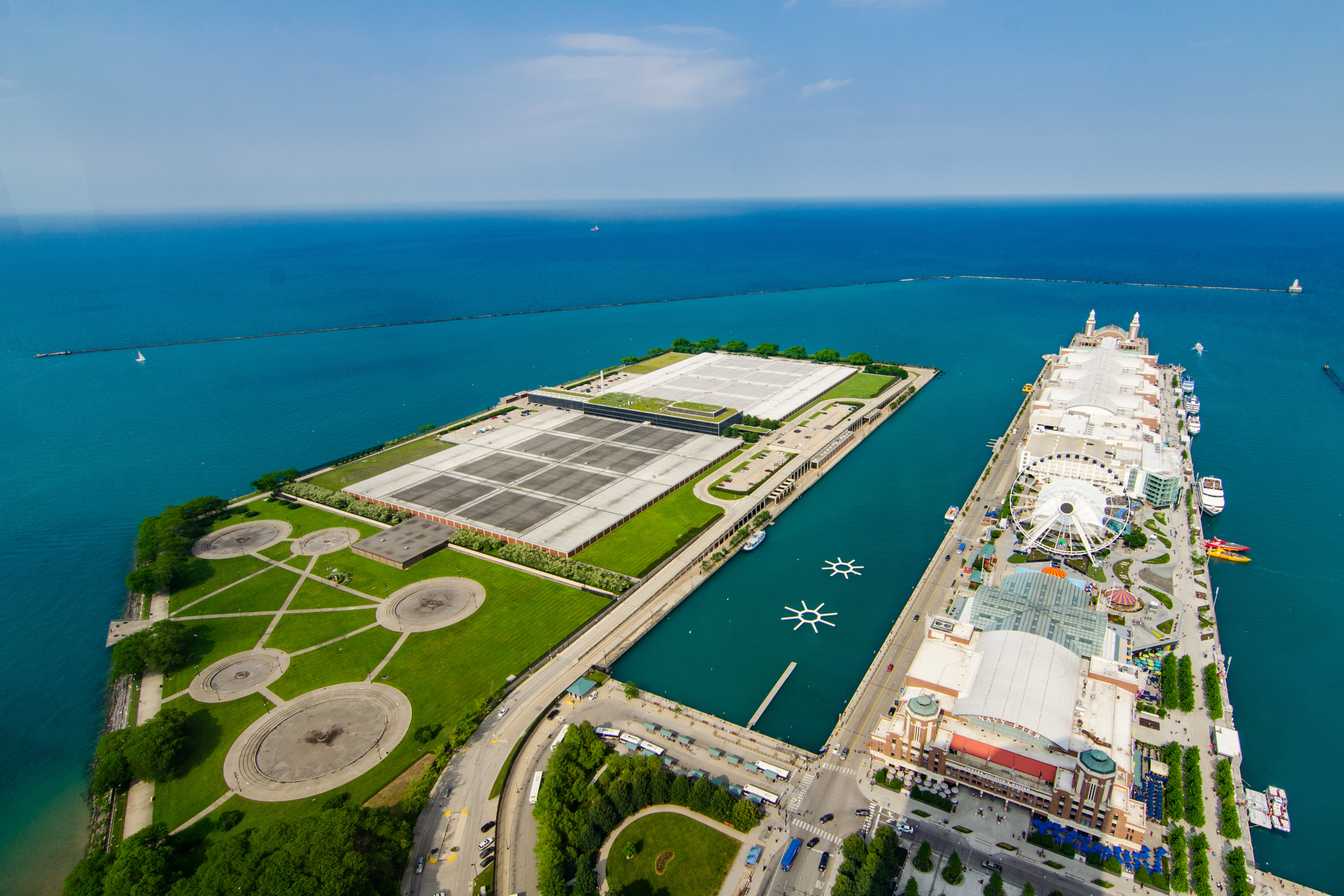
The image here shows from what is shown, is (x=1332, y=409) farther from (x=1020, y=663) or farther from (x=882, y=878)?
(x=882, y=878)

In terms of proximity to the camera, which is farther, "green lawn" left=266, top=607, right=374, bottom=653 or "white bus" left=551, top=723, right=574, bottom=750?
"green lawn" left=266, top=607, right=374, bottom=653

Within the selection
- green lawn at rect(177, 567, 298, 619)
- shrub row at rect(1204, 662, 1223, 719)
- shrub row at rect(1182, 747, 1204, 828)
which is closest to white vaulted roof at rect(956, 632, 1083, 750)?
shrub row at rect(1182, 747, 1204, 828)

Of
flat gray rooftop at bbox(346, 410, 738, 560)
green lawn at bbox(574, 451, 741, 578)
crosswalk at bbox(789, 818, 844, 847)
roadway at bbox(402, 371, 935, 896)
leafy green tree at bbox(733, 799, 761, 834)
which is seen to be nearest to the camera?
roadway at bbox(402, 371, 935, 896)

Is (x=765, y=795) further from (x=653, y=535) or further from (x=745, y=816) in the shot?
(x=653, y=535)

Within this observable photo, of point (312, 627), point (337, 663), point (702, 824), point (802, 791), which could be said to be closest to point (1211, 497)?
Result: point (802, 791)

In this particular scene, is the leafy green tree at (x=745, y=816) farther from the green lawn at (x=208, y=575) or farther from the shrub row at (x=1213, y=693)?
the green lawn at (x=208, y=575)

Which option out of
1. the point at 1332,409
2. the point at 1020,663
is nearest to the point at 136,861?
the point at 1020,663

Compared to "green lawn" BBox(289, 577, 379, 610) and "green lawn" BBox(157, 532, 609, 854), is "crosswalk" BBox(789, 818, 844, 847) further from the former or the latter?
"green lawn" BBox(289, 577, 379, 610)

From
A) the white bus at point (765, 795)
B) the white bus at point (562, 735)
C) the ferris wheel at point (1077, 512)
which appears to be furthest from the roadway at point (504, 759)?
the ferris wheel at point (1077, 512)
